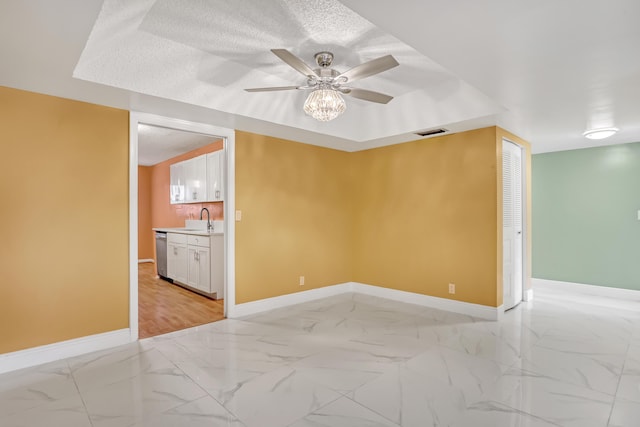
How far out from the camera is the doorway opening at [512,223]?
4141 millimetres

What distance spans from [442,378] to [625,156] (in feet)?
15.3

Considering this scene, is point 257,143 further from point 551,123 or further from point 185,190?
point 551,123

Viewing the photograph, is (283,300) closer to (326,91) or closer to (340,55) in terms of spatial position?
(326,91)

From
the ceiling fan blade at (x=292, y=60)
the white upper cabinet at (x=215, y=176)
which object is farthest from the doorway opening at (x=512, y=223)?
the white upper cabinet at (x=215, y=176)

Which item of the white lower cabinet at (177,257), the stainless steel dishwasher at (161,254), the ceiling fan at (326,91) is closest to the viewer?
the ceiling fan at (326,91)

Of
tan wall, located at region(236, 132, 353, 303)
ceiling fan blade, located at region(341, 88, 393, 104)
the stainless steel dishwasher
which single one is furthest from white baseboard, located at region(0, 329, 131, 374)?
the stainless steel dishwasher

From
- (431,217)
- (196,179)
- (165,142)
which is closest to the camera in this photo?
(431,217)

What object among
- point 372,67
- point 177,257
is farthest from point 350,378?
point 177,257

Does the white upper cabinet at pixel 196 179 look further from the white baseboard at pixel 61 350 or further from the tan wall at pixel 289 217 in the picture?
the white baseboard at pixel 61 350

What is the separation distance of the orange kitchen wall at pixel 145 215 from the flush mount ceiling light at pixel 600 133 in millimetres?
9012

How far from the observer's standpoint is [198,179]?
5969 mm

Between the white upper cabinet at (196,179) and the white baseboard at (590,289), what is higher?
the white upper cabinet at (196,179)

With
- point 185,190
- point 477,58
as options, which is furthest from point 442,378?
point 185,190

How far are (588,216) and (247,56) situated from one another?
17.7ft
